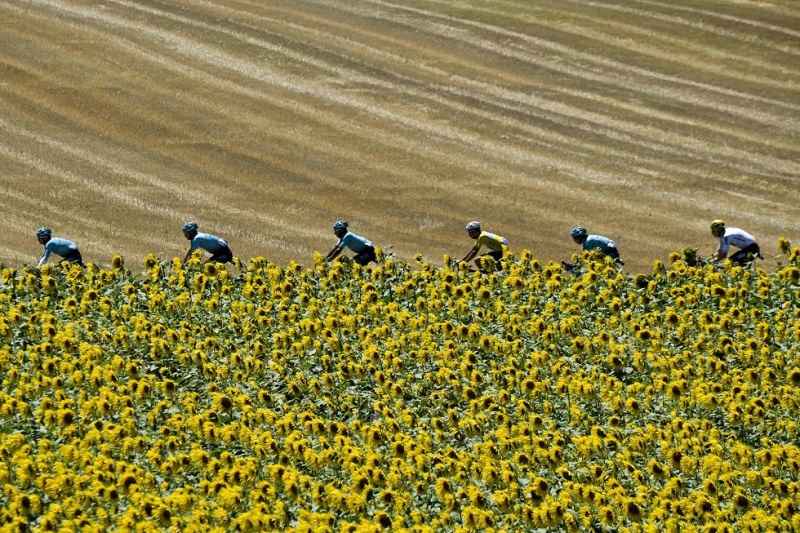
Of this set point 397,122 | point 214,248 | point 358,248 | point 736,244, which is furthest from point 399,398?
point 397,122

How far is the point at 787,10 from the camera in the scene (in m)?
48.9

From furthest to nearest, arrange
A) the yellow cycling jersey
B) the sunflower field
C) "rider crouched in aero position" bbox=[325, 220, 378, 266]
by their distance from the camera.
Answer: the yellow cycling jersey, "rider crouched in aero position" bbox=[325, 220, 378, 266], the sunflower field

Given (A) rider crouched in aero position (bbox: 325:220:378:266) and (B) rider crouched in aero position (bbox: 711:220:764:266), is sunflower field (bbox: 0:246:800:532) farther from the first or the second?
(B) rider crouched in aero position (bbox: 711:220:764:266)

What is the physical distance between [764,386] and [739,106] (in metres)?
22.7

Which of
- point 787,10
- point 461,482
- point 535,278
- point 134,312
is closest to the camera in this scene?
point 461,482

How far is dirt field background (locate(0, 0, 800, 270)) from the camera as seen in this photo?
33812mm

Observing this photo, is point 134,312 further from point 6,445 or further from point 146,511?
point 146,511

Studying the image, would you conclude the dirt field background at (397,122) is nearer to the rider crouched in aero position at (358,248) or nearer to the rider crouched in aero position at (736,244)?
the rider crouched in aero position at (358,248)

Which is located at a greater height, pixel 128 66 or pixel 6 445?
pixel 128 66

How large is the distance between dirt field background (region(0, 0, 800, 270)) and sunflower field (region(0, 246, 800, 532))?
675 centimetres

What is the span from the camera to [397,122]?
40312 mm

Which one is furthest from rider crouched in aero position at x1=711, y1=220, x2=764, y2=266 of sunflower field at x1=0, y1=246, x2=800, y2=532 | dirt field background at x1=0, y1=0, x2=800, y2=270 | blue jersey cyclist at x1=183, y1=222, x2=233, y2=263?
blue jersey cyclist at x1=183, y1=222, x2=233, y2=263

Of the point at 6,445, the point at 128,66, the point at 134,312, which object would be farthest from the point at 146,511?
the point at 128,66

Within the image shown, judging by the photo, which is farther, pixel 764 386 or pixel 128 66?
pixel 128 66
